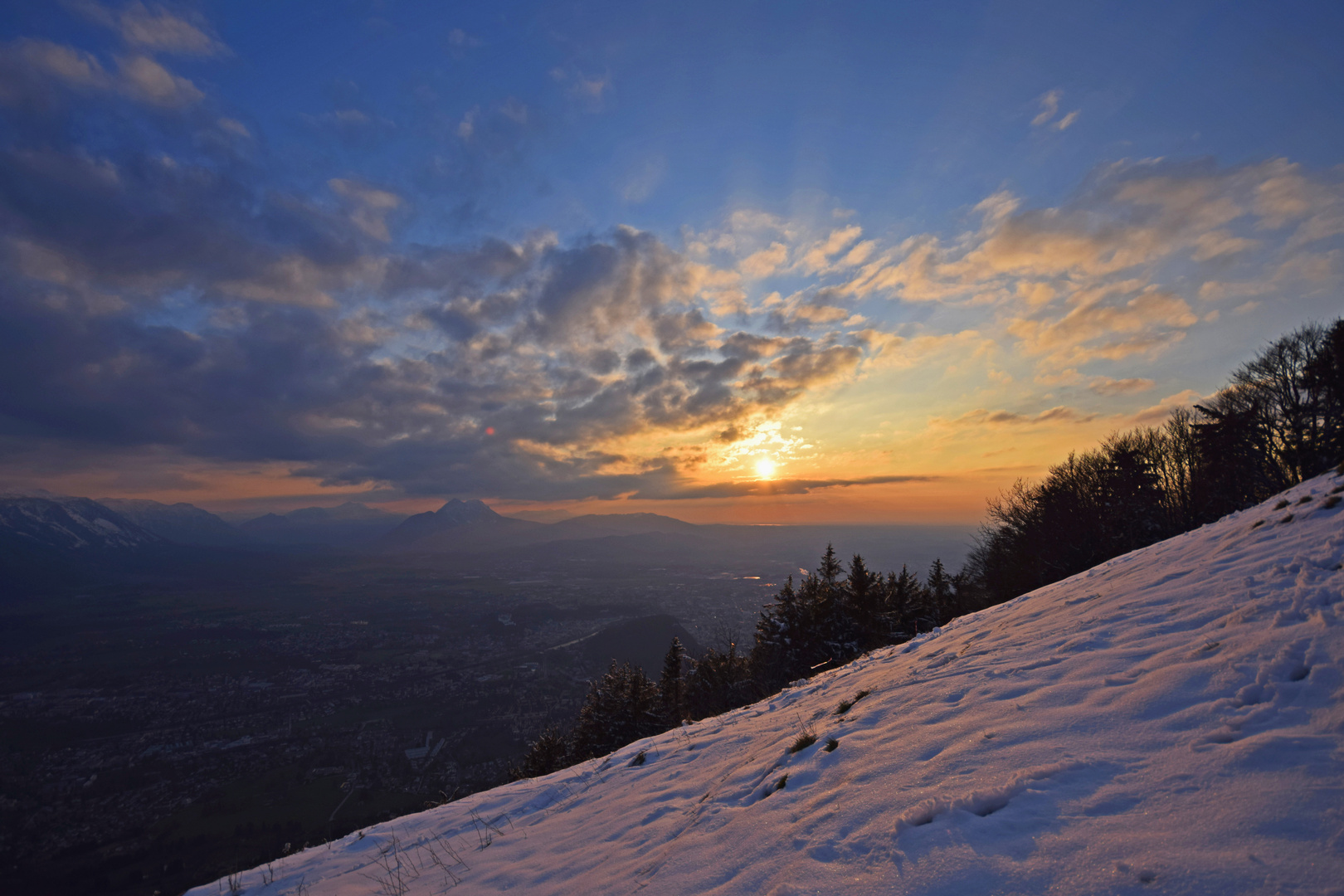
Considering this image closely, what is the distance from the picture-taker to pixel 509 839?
7.35 meters

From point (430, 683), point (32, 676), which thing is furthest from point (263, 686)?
point (32, 676)

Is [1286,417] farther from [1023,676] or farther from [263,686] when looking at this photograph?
[263,686]

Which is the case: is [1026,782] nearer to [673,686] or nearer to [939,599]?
[939,599]

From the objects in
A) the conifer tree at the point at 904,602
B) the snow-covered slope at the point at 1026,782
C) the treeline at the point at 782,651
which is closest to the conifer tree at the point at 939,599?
the treeline at the point at 782,651

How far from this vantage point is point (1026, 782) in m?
3.87

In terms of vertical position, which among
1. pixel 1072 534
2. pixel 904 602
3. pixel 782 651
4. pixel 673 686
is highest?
pixel 1072 534

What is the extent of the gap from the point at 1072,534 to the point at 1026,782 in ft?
124

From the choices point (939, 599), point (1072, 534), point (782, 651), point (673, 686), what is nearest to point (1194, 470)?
point (1072, 534)

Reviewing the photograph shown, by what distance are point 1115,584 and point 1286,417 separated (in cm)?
3146

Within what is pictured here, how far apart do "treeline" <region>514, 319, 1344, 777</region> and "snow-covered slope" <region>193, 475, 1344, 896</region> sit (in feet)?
54.0

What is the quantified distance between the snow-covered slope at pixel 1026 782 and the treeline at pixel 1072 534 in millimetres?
16457

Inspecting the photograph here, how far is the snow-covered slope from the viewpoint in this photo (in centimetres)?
296

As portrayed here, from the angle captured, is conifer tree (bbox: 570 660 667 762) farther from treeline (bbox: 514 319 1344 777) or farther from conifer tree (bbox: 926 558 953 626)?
conifer tree (bbox: 926 558 953 626)

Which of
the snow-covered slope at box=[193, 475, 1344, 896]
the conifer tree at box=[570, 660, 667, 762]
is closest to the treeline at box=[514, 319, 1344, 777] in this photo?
the conifer tree at box=[570, 660, 667, 762]
